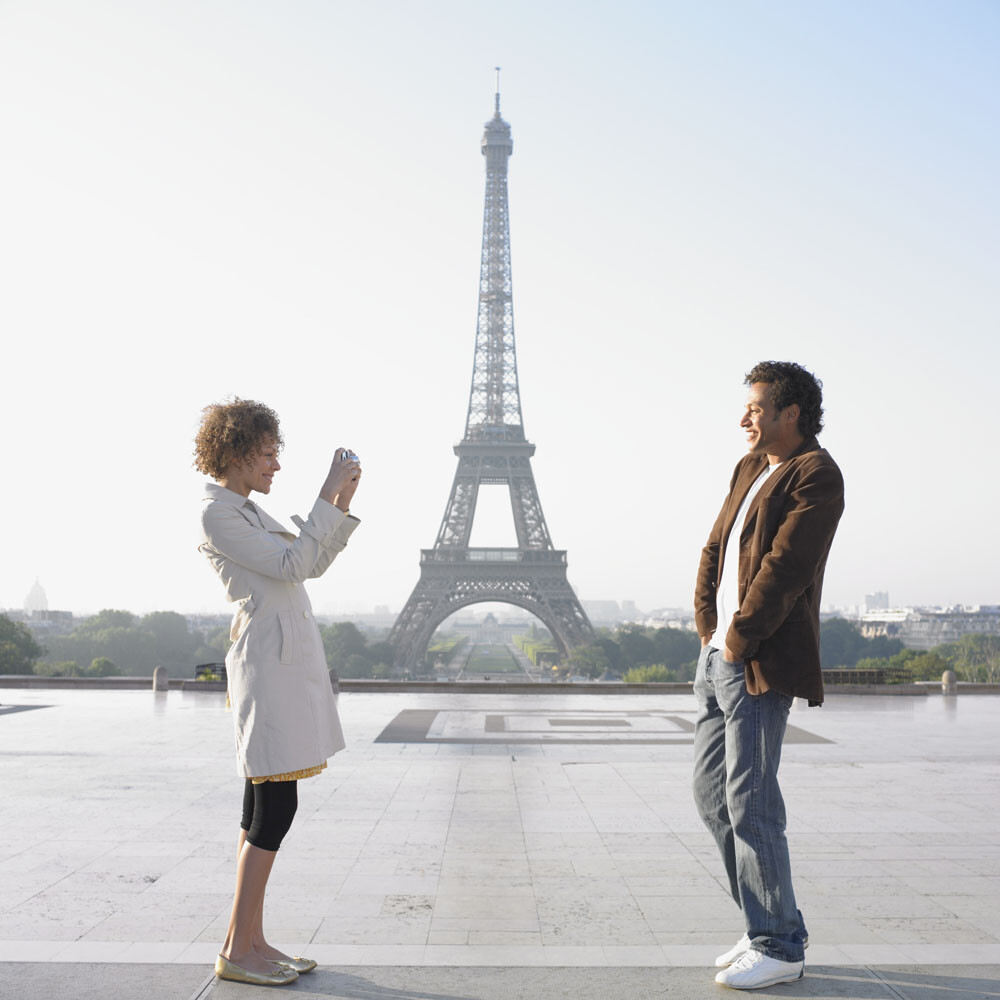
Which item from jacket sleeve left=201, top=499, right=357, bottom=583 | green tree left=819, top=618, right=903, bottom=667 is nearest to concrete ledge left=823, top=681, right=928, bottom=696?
jacket sleeve left=201, top=499, right=357, bottom=583

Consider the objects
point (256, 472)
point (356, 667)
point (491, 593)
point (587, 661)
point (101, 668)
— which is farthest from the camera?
point (356, 667)

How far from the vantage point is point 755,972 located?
3.14 metres

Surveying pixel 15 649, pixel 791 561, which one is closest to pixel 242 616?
pixel 791 561

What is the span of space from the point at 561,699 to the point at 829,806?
9.74 meters

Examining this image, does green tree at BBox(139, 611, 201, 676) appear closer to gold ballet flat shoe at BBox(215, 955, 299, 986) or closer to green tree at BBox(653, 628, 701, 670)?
green tree at BBox(653, 628, 701, 670)

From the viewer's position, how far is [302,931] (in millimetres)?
3799

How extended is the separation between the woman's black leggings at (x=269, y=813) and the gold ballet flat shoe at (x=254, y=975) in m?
0.35

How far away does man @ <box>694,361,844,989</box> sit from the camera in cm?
321

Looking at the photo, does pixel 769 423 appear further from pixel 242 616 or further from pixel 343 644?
pixel 343 644

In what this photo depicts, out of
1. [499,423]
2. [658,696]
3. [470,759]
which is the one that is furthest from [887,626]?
[470,759]

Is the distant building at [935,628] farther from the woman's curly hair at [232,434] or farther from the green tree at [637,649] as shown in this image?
the woman's curly hair at [232,434]

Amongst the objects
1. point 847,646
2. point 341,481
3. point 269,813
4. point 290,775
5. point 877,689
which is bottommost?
point 877,689

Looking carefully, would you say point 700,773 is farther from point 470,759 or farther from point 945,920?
point 470,759

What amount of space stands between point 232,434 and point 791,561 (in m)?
1.82
